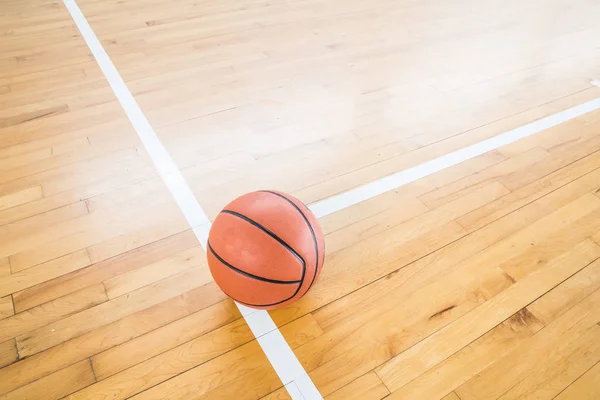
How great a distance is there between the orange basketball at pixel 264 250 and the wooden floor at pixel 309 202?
0.24m

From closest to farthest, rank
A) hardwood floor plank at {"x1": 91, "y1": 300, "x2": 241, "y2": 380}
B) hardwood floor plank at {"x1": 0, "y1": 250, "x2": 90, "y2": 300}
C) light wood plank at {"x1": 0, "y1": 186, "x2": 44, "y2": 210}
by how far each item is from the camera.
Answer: hardwood floor plank at {"x1": 91, "y1": 300, "x2": 241, "y2": 380} → hardwood floor plank at {"x1": 0, "y1": 250, "x2": 90, "y2": 300} → light wood plank at {"x1": 0, "y1": 186, "x2": 44, "y2": 210}

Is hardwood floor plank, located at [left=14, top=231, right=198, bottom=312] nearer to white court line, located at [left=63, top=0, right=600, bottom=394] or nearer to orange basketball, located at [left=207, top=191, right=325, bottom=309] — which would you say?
white court line, located at [left=63, top=0, right=600, bottom=394]

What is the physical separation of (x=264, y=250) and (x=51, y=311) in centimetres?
101

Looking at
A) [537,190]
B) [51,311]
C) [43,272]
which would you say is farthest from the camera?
[537,190]

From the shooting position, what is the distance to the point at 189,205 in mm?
2406

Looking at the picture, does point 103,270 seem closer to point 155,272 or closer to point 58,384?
point 155,272

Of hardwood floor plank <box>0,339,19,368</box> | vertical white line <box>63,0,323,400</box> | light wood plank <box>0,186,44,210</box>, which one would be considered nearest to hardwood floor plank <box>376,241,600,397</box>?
vertical white line <box>63,0,323,400</box>

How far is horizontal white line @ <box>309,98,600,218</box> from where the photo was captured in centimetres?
246

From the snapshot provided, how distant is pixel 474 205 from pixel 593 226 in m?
0.63

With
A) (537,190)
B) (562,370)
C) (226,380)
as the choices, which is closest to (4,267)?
(226,380)

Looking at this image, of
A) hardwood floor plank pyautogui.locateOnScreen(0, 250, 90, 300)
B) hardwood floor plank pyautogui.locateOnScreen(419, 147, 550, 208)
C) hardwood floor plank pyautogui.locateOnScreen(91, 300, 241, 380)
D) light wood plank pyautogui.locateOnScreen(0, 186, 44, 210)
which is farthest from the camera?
hardwood floor plank pyautogui.locateOnScreen(419, 147, 550, 208)

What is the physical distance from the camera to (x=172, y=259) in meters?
2.12

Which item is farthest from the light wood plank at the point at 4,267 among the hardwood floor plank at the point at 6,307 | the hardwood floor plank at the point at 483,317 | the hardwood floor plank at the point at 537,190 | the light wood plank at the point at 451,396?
the hardwood floor plank at the point at 537,190

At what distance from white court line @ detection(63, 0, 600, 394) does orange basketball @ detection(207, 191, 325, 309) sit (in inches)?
6.9
